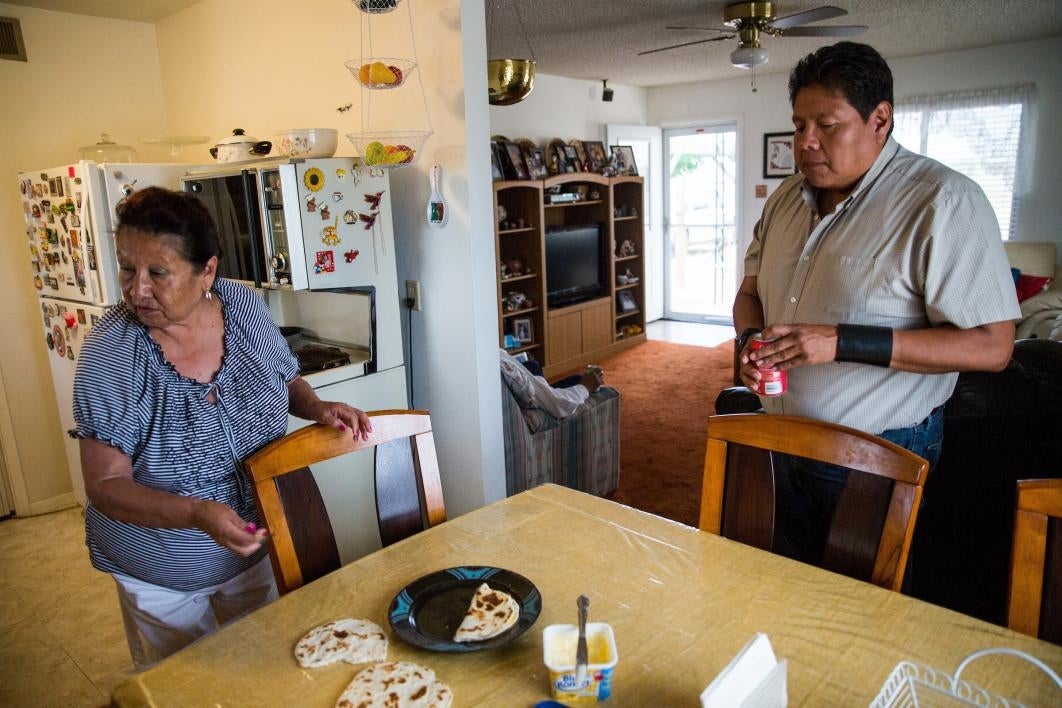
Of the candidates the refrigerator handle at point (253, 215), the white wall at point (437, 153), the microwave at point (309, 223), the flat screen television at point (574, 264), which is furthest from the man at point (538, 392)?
the flat screen television at point (574, 264)

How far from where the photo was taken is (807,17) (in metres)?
3.46

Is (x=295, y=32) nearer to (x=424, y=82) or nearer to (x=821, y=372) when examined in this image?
(x=424, y=82)

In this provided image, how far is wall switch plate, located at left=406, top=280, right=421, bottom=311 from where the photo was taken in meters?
2.66

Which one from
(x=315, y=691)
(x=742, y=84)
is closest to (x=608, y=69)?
(x=742, y=84)

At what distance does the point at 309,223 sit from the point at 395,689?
1774 millimetres

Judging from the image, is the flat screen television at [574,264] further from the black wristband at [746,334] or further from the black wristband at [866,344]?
the black wristband at [866,344]

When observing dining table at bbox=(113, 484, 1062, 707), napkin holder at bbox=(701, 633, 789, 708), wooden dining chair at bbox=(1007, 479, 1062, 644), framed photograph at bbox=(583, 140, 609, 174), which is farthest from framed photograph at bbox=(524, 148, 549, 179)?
napkin holder at bbox=(701, 633, 789, 708)

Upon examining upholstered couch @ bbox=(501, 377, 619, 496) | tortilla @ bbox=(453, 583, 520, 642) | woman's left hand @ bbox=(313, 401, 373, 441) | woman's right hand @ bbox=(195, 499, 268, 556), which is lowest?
upholstered couch @ bbox=(501, 377, 619, 496)

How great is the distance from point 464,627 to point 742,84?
6747mm

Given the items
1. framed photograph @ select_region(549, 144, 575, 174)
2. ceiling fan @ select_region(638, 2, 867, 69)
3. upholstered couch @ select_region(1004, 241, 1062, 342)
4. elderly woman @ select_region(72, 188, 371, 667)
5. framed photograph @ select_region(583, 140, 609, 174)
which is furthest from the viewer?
framed photograph @ select_region(583, 140, 609, 174)

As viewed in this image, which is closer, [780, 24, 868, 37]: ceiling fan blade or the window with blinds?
[780, 24, 868, 37]: ceiling fan blade

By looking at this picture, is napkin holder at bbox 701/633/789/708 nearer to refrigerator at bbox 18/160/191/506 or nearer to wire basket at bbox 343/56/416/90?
wire basket at bbox 343/56/416/90

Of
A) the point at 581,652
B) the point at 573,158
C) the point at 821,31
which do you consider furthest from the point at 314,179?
the point at 573,158

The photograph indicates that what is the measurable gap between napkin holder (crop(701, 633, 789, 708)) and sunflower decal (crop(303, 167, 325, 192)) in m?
2.02
